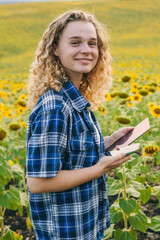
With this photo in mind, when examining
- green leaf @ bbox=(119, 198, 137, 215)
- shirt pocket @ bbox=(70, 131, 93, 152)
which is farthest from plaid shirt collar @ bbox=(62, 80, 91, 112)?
green leaf @ bbox=(119, 198, 137, 215)

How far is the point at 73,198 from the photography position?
1.31 m

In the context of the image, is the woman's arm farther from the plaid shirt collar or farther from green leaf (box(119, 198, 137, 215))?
green leaf (box(119, 198, 137, 215))

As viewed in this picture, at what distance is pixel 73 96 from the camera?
1.35 metres

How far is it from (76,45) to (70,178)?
0.58m

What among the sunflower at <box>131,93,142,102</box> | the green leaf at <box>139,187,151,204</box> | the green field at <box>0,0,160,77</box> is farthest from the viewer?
the green field at <box>0,0,160,77</box>

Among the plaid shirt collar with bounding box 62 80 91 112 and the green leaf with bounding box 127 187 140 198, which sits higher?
the plaid shirt collar with bounding box 62 80 91 112

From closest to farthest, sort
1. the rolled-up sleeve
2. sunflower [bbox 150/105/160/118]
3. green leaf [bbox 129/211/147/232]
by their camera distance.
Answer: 1. the rolled-up sleeve
2. green leaf [bbox 129/211/147/232]
3. sunflower [bbox 150/105/160/118]

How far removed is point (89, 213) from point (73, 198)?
13cm

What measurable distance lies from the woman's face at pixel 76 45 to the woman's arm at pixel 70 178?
43 cm

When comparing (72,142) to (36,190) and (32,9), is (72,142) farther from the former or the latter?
(32,9)

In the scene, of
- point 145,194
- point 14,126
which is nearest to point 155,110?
point 145,194

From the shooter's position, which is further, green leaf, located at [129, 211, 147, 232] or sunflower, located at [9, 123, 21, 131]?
sunflower, located at [9, 123, 21, 131]

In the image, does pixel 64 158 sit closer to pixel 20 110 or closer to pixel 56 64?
pixel 56 64

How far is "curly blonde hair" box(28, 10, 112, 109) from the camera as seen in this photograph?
137 centimetres
